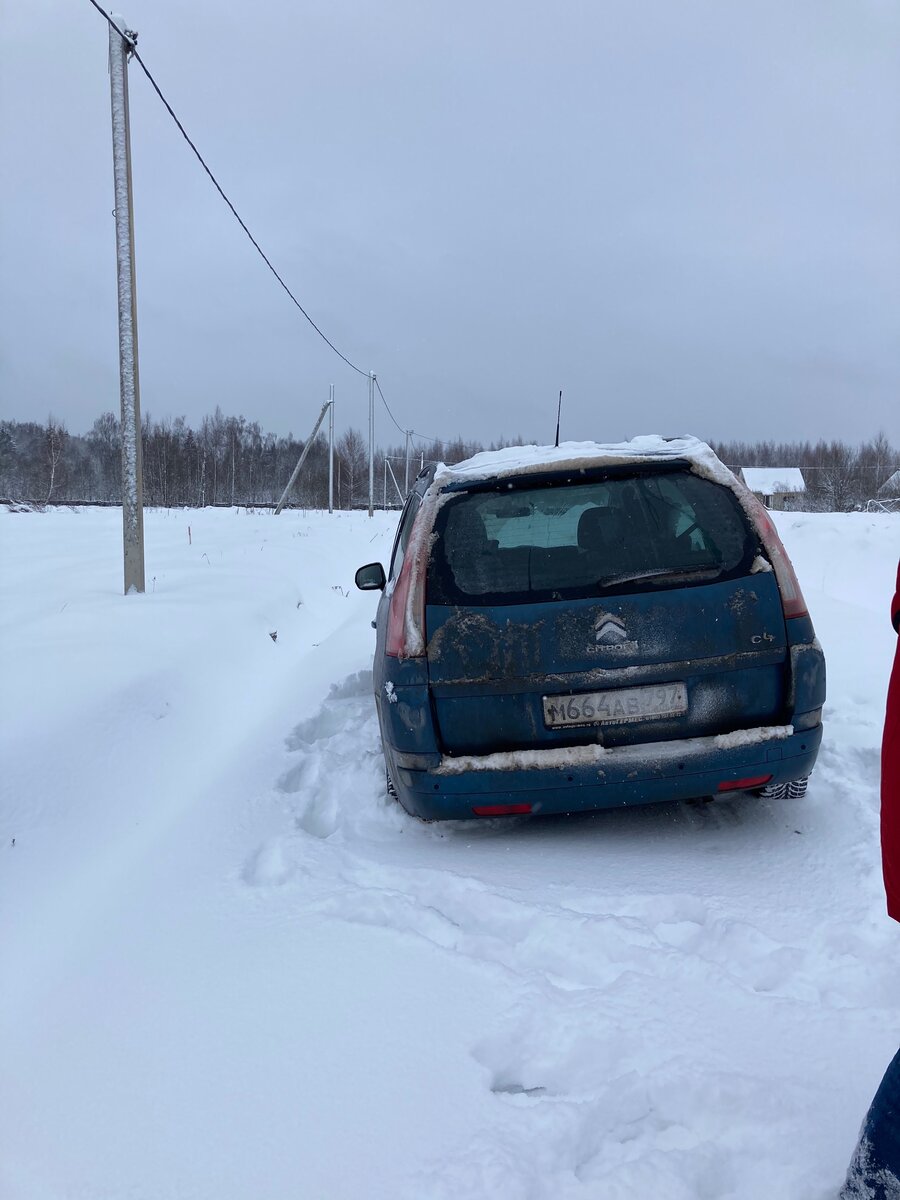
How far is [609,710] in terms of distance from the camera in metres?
2.94

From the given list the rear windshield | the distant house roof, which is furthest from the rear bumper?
the distant house roof

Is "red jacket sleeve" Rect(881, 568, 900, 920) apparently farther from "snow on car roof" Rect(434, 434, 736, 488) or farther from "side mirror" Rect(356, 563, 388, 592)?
"side mirror" Rect(356, 563, 388, 592)

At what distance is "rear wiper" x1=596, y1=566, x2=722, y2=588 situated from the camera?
2973 mm

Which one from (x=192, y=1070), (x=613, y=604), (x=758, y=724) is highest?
(x=613, y=604)

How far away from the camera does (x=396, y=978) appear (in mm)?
2260

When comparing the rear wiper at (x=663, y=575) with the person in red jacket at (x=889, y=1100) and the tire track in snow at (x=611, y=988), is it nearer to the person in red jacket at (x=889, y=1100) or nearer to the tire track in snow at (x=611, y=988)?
the tire track in snow at (x=611, y=988)

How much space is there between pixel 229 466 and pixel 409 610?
263 feet

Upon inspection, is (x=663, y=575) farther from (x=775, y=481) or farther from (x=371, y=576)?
(x=775, y=481)

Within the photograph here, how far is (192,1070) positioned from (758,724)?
2.20 meters

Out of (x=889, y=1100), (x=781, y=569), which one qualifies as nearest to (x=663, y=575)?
(x=781, y=569)

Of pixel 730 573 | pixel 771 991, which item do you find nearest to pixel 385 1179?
pixel 771 991

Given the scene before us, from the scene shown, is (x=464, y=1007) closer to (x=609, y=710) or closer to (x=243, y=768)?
(x=609, y=710)

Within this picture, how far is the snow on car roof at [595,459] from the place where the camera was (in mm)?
3137

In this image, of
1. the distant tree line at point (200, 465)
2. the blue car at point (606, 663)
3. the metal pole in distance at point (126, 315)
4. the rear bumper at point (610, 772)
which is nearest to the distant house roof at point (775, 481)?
the distant tree line at point (200, 465)
